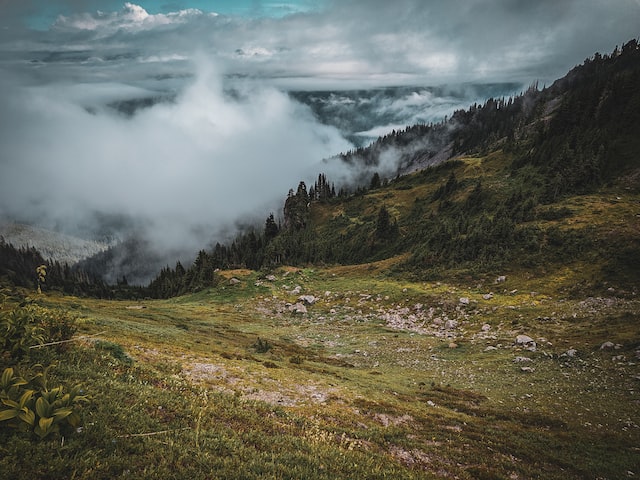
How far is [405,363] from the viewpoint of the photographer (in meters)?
30.1

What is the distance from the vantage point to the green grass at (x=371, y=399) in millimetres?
7812

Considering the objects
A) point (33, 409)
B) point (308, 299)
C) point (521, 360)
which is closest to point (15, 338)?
point (33, 409)

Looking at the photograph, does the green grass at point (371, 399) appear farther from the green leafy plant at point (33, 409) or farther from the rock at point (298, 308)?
the rock at point (298, 308)

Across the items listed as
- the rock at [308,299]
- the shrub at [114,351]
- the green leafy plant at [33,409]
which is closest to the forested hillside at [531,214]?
the rock at [308,299]

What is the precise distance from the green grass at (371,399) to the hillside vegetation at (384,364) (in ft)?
0.27

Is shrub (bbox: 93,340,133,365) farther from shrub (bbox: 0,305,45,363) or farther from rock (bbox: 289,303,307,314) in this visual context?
rock (bbox: 289,303,307,314)

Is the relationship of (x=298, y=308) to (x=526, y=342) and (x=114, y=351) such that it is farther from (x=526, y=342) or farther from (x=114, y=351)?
(x=114, y=351)

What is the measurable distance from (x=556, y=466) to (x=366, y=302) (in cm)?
3949

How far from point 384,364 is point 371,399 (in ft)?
38.9

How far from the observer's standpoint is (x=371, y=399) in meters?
Answer: 19.1

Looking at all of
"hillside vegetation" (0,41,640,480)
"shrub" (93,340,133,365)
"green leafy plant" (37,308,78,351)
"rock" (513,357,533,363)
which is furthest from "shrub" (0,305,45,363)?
"rock" (513,357,533,363)

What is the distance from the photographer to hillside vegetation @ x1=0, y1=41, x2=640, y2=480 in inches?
312

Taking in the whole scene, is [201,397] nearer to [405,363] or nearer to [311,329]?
[405,363]

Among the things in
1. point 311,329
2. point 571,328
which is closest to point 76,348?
point 311,329
